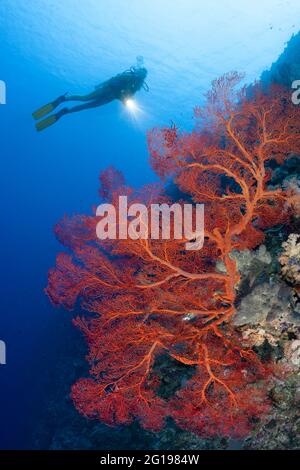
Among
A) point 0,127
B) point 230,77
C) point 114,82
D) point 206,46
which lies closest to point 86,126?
point 0,127

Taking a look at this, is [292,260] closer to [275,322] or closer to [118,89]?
[275,322]

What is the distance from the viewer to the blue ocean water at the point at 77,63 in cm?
2452

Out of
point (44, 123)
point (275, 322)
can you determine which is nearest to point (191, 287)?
point (275, 322)

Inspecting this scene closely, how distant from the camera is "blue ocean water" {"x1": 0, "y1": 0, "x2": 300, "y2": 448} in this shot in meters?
24.5

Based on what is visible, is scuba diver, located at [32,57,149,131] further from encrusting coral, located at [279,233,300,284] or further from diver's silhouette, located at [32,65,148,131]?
encrusting coral, located at [279,233,300,284]

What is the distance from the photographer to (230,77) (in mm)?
4906

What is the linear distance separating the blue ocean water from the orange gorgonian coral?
11260 millimetres

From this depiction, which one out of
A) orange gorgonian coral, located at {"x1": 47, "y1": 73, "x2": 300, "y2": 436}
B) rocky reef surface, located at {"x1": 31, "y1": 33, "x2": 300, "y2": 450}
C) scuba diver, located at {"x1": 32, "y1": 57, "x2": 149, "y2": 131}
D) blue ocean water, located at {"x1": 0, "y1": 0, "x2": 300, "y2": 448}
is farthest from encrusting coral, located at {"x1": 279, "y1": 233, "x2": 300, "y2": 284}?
blue ocean water, located at {"x1": 0, "y1": 0, "x2": 300, "y2": 448}

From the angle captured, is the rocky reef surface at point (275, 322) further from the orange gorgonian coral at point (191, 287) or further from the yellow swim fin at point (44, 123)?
the yellow swim fin at point (44, 123)

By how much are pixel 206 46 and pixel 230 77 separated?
36.1 metres

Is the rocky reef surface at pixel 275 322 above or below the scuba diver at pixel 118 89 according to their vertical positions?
below

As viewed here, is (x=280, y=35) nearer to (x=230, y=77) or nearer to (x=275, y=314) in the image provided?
(x=230, y=77)

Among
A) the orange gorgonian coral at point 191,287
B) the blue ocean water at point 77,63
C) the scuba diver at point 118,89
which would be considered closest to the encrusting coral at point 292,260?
the orange gorgonian coral at point 191,287

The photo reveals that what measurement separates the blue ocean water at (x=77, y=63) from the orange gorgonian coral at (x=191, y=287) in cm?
1126
